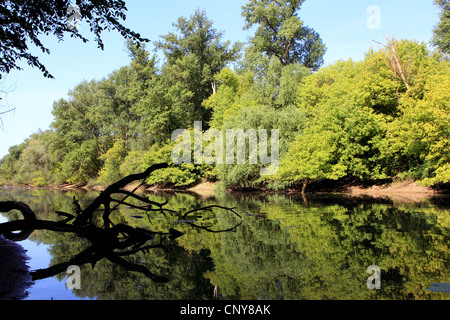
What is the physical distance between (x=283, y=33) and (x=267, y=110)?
17.7 metres

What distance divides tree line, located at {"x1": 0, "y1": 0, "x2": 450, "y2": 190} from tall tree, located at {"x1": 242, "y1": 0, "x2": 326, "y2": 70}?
0.49 feet

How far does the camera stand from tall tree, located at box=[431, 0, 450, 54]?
41.8 meters

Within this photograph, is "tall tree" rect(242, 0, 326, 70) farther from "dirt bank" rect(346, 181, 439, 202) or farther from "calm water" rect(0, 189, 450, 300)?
"calm water" rect(0, 189, 450, 300)

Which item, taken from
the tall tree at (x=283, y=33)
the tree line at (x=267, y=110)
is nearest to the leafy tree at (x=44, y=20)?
the tree line at (x=267, y=110)

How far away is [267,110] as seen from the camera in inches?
1142

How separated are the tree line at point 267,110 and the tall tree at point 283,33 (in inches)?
5.8

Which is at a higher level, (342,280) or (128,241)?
(128,241)

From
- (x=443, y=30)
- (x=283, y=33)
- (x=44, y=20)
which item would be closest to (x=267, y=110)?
(x=283, y=33)

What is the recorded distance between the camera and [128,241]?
6496mm

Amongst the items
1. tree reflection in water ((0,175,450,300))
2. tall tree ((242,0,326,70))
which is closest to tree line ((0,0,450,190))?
tall tree ((242,0,326,70))

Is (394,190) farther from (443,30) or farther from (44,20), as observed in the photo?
(443,30)

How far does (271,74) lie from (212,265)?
1262 inches
